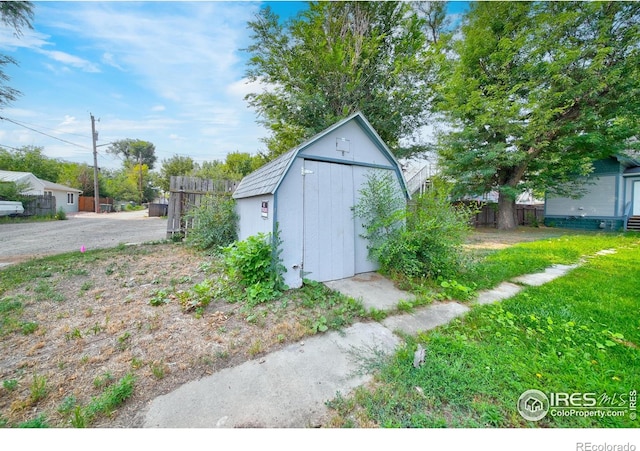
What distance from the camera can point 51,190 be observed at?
65.1 feet

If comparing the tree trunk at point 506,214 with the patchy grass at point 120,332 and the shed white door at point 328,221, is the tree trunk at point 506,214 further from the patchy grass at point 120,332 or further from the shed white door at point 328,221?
the patchy grass at point 120,332

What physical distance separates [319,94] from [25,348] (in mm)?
9725

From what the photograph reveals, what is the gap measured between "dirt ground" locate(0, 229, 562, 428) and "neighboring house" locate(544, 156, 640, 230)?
17.6 meters

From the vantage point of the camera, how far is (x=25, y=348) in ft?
6.88

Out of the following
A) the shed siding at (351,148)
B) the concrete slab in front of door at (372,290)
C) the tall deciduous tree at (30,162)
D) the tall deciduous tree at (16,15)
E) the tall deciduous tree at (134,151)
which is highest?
the tall deciduous tree at (134,151)

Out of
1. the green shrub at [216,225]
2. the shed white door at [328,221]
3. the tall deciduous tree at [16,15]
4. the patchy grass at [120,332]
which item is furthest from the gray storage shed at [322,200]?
the tall deciduous tree at [16,15]

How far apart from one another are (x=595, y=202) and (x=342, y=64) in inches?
645

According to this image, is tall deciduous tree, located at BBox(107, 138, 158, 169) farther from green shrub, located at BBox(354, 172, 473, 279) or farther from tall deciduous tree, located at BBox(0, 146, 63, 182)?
green shrub, located at BBox(354, 172, 473, 279)

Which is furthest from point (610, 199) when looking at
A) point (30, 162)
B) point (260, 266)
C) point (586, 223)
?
point (30, 162)

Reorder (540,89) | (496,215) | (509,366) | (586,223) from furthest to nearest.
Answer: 1. (496,215)
2. (586,223)
3. (540,89)
4. (509,366)

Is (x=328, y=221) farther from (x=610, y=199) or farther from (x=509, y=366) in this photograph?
(x=610, y=199)

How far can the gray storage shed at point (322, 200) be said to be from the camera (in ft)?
Answer: 11.4

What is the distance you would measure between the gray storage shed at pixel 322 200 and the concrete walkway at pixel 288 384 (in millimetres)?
1404
